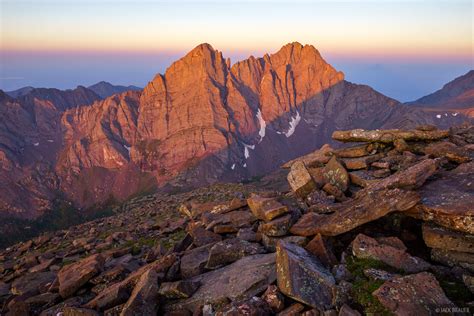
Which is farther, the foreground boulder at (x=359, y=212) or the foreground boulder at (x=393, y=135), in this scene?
the foreground boulder at (x=393, y=135)

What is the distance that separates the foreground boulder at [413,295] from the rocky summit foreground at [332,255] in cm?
4

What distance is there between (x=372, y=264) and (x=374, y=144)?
1487 cm

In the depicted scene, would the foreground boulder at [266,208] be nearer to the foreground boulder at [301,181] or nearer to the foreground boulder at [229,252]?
the foreground boulder at [229,252]

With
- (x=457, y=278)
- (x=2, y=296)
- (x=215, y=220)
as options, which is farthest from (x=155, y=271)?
(x=2, y=296)

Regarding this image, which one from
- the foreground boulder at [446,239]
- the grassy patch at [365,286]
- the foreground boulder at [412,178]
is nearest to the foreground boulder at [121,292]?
the grassy patch at [365,286]

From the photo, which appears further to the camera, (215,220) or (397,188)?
(215,220)

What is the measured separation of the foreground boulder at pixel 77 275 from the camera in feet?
73.1

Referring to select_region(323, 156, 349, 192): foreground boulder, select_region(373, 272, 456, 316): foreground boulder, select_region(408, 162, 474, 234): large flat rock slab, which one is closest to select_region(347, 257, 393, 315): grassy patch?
select_region(373, 272, 456, 316): foreground boulder

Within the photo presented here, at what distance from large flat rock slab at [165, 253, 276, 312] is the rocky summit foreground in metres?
0.06

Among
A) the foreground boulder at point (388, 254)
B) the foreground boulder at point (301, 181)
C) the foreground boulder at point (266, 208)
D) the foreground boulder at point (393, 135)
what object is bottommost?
the foreground boulder at point (388, 254)

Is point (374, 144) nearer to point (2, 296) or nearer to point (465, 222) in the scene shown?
point (465, 222)

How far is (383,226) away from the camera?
65.6 ft

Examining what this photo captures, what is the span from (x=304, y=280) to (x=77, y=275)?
16.0 metres

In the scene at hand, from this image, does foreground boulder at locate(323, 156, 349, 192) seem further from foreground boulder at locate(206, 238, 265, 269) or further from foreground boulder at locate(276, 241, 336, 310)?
foreground boulder at locate(276, 241, 336, 310)
